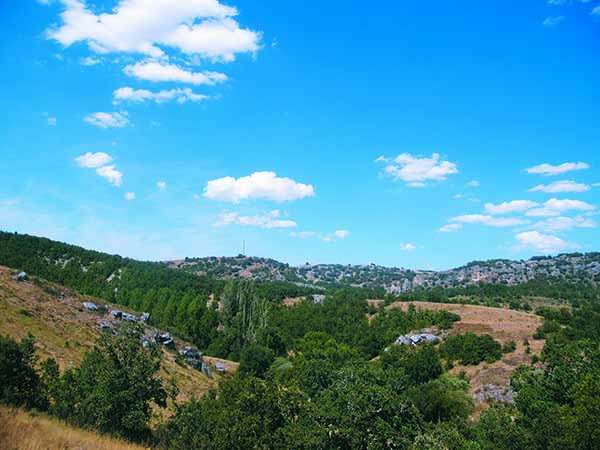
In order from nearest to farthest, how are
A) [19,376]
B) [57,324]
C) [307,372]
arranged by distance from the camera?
[19,376]
[307,372]
[57,324]

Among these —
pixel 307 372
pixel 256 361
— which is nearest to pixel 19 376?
pixel 307 372

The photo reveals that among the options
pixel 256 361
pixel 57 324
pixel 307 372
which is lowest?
pixel 256 361

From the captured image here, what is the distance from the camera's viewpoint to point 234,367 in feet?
295

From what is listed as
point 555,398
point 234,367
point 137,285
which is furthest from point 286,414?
point 137,285

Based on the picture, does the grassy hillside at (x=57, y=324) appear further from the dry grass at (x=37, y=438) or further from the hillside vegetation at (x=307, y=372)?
the dry grass at (x=37, y=438)

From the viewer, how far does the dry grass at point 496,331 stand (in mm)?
69750

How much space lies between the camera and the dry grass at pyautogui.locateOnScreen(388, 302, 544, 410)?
69.8 metres

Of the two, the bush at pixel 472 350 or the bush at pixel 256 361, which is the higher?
the bush at pixel 472 350

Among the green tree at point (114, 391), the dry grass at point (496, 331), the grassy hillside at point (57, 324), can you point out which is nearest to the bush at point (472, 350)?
the dry grass at point (496, 331)

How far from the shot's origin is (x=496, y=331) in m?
92.3

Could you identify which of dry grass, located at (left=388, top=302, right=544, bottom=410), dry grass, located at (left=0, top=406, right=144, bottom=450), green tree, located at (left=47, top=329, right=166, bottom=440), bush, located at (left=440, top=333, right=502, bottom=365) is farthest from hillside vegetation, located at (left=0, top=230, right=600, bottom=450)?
dry grass, located at (left=0, top=406, right=144, bottom=450)

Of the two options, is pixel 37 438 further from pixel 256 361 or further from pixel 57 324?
pixel 256 361

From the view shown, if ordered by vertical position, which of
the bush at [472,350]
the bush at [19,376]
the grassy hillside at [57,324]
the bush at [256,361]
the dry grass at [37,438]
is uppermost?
the dry grass at [37,438]

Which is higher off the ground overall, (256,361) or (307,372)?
(307,372)
